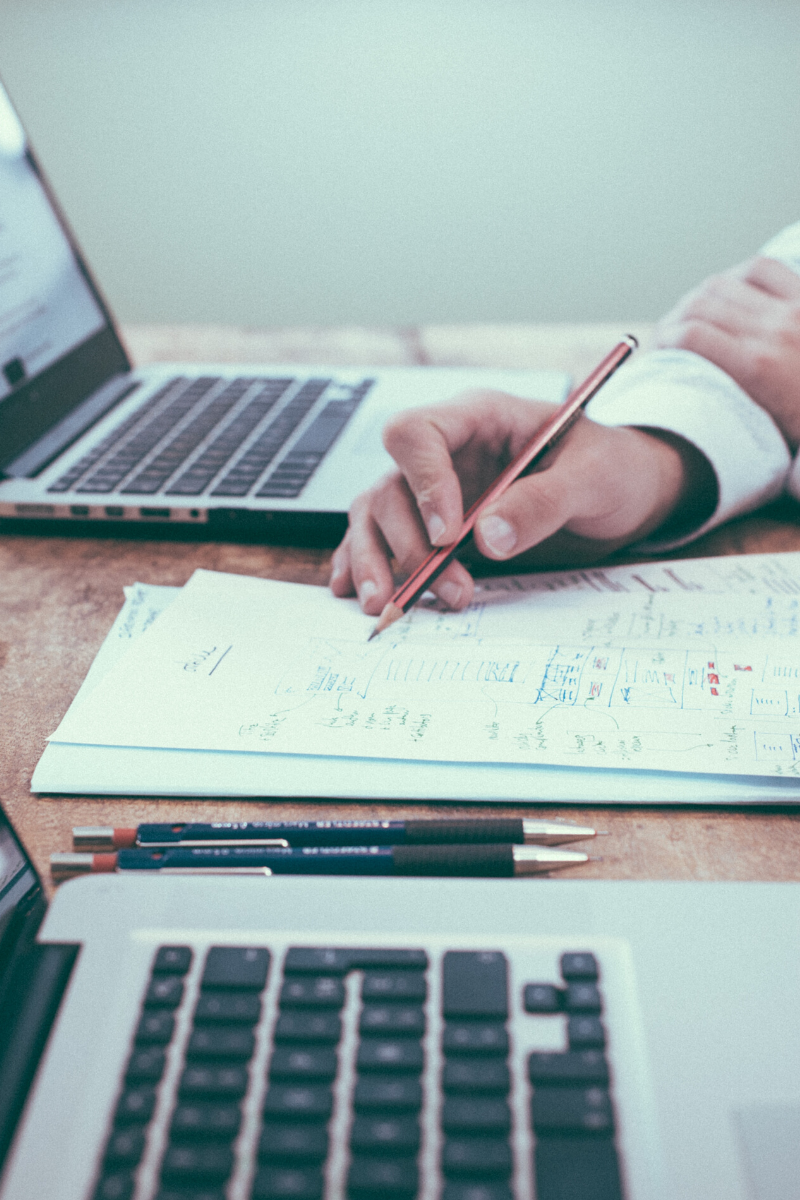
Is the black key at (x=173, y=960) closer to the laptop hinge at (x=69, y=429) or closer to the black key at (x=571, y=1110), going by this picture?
the black key at (x=571, y=1110)

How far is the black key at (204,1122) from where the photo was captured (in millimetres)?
216

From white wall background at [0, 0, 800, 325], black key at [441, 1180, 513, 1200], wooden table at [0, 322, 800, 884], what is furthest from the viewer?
white wall background at [0, 0, 800, 325]

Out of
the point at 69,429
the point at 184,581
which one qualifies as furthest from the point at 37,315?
the point at 184,581

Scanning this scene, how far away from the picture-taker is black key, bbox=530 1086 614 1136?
215mm

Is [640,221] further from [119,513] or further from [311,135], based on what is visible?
[119,513]

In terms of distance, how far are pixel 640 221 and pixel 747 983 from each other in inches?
72.1

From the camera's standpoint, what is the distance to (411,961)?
0.25 meters

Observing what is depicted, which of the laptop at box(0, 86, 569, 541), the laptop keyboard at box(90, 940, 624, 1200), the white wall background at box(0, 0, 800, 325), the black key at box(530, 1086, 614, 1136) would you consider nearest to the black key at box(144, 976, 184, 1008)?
the laptop keyboard at box(90, 940, 624, 1200)

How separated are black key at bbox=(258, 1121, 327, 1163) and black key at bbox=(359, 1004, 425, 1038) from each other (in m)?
0.03

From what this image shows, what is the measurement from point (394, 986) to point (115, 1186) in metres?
0.08

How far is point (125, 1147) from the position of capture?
21 centimetres

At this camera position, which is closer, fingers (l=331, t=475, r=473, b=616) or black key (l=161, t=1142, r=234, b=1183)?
black key (l=161, t=1142, r=234, b=1183)

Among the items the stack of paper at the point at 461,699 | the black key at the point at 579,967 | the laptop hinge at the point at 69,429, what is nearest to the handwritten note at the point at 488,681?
the stack of paper at the point at 461,699

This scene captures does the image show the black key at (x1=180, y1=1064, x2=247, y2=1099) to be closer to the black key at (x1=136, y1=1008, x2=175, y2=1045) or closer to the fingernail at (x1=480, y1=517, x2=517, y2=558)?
the black key at (x1=136, y1=1008, x2=175, y2=1045)
